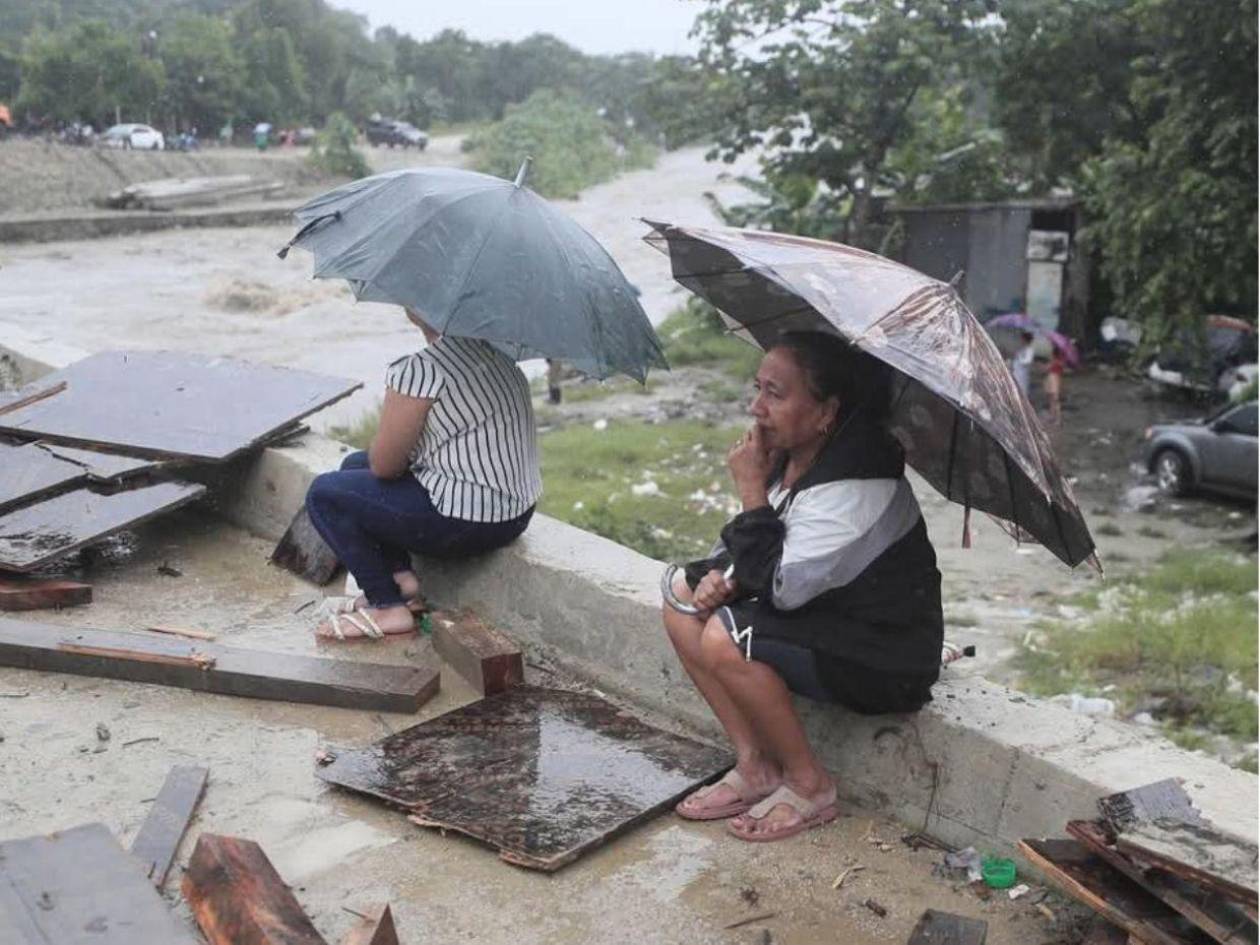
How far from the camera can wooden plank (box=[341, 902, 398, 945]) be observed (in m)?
2.86

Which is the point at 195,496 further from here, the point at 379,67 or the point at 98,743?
the point at 379,67

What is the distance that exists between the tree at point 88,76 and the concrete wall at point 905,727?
1479cm

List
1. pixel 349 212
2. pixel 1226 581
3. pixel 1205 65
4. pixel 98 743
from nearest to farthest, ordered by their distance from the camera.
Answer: pixel 98 743, pixel 349 212, pixel 1226 581, pixel 1205 65

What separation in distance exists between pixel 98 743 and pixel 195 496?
182 cm

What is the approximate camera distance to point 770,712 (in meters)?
3.49

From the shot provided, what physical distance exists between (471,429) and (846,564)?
5.38 ft

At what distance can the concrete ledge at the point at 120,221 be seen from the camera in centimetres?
2750

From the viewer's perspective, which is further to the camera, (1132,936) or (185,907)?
(185,907)

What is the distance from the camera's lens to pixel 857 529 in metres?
3.34

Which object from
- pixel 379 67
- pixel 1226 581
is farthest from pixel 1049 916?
pixel 379 67

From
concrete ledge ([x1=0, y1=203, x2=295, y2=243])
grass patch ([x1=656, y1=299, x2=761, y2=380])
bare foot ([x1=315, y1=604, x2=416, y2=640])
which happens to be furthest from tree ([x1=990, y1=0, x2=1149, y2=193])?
bare foot ([x1=315, y1=604, x2=416, y2=640])

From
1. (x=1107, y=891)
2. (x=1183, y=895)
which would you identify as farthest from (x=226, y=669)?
(x=1183, y=895)

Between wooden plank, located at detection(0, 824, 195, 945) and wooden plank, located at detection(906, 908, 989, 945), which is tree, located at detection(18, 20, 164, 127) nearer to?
wooden plank, located at detection(0, 824, 195, 945)

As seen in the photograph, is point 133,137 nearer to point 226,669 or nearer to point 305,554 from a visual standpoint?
point 305,554
